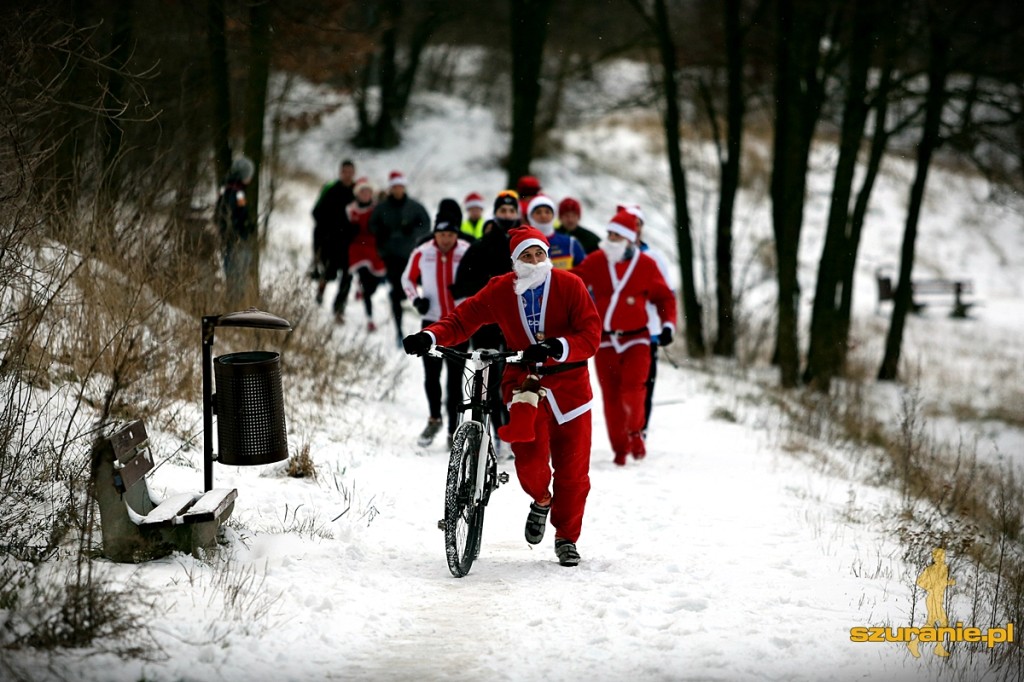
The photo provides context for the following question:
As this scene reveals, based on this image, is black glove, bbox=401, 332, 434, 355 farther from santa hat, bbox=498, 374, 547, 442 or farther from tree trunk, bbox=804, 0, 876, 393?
tree trunk, bbox=804, 0, 876, 393

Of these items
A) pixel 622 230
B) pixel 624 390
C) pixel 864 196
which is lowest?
pixel 624 390

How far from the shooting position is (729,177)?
18906 mm

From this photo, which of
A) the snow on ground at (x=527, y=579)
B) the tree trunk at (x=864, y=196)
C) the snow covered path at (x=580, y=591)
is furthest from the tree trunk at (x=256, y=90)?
the tree trunk at (x=864, y=196)

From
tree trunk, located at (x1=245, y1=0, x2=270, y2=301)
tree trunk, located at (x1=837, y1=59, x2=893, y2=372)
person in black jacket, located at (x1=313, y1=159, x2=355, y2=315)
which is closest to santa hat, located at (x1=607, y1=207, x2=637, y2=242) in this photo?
tree trunk, located at (x1=245, y1=0, x2=270, y2=301)

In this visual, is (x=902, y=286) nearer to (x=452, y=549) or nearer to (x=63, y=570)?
(x=452, y=549)

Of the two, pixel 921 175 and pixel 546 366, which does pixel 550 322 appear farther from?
pixel 921 175

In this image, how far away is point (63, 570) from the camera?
4.82 m

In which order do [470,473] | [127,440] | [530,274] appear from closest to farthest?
[127,440], [470,473], [530,274]

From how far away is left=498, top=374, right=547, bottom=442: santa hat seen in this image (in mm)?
5883

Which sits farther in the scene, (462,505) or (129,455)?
(462,505)

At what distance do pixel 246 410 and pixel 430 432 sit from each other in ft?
12.3

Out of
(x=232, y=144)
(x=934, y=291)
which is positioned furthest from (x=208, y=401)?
(x=934, y=291)

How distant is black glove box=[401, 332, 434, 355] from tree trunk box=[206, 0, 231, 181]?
758 cm

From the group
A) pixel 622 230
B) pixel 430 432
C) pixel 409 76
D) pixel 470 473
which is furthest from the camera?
pixel 409 76
